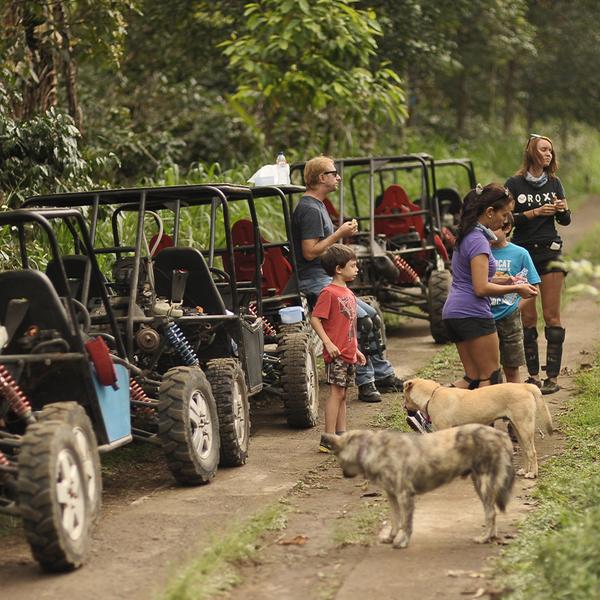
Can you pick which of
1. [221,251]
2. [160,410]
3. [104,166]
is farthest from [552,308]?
[104,166]

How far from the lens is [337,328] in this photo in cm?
855

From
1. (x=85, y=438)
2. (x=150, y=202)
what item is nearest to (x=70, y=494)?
(x=85, y=438)

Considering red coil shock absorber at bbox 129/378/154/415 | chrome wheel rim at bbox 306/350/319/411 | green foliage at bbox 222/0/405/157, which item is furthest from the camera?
green foliage at bbox 222/0/405/157

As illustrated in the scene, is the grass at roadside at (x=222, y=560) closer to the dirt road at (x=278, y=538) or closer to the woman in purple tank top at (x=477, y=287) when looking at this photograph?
the dirt road at (x=278, y=538)

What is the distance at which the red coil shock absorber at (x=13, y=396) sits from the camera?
6.35m

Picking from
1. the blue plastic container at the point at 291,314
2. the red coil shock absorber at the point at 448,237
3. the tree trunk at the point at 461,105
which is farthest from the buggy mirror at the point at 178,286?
the tree trunk at the point at 461,105

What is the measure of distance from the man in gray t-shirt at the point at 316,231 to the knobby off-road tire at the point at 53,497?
3.90 metres

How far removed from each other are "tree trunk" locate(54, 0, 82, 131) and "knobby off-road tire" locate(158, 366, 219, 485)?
5.94 m

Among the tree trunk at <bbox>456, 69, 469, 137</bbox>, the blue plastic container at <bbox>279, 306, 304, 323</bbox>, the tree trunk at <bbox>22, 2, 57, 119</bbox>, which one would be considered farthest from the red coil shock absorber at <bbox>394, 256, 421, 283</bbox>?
the tree trunk at <bbox>456, 69, 469, 137</bbox>

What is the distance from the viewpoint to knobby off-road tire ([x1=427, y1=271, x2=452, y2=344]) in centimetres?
1325

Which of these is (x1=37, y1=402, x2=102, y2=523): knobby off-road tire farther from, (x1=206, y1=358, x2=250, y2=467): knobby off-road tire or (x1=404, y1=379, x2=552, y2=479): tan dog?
(x1=404, y1=379, x2=552, y2=479): tan dog

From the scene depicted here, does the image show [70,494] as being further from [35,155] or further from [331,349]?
[35,155]

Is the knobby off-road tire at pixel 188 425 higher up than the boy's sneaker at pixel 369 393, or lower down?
higher up

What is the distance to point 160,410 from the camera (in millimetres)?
7402
